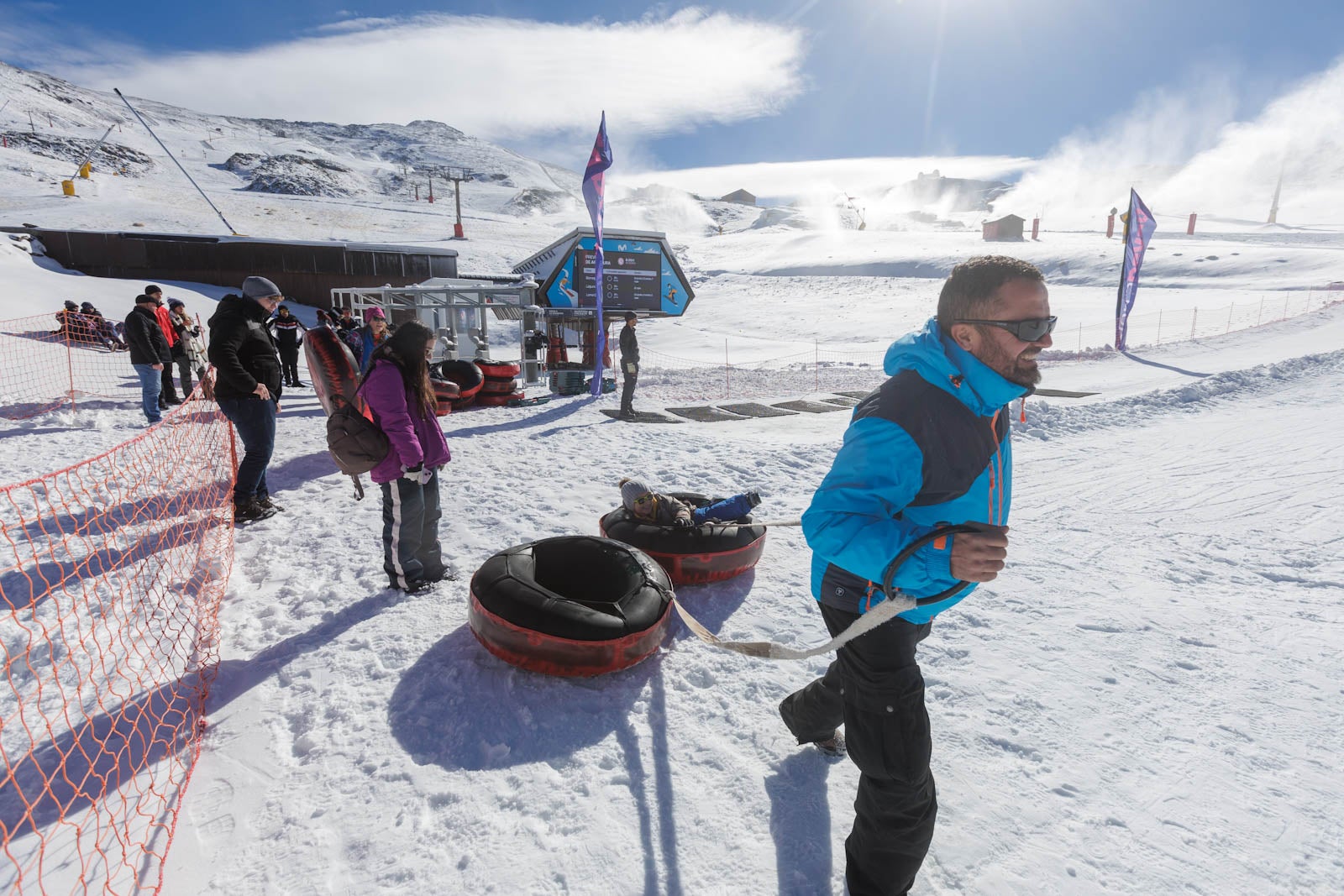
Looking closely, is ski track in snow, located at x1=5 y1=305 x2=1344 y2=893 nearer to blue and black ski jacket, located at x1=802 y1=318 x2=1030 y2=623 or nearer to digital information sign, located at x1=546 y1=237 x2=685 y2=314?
blue and black ski jacket, located at x1=802 y1=318 x2=1030 y2=623

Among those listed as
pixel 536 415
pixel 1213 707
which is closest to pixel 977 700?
pixel 1213 707

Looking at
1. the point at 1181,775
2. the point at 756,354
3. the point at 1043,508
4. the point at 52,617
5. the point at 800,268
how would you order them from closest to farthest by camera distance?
the point at 1181,775, the point at 52,617, the point at 1043,508, the point at 756,354, the point at 800,268

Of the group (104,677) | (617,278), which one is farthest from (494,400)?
(104,677)

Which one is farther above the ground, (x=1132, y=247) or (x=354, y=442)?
(x=1132, y=247)

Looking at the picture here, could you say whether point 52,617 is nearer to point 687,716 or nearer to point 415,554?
point 415,554

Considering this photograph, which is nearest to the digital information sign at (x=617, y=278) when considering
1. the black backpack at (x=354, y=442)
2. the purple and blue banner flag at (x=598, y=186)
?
the purple and blue banner flag at (x=598, y=186)

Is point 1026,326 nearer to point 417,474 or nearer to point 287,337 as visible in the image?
point 417,474

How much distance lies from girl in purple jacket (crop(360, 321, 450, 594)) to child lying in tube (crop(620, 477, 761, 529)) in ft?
4.12

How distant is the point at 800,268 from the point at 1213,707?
44.2 metres

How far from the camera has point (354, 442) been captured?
3.54 m

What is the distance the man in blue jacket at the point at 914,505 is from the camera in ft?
5.57

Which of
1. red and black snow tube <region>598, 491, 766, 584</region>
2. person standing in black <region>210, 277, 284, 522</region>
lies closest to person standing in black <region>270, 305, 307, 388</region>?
person standing in black <region>210, 277, 284, 522</region>

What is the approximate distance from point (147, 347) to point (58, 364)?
8934 mm

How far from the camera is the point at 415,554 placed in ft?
13.6
